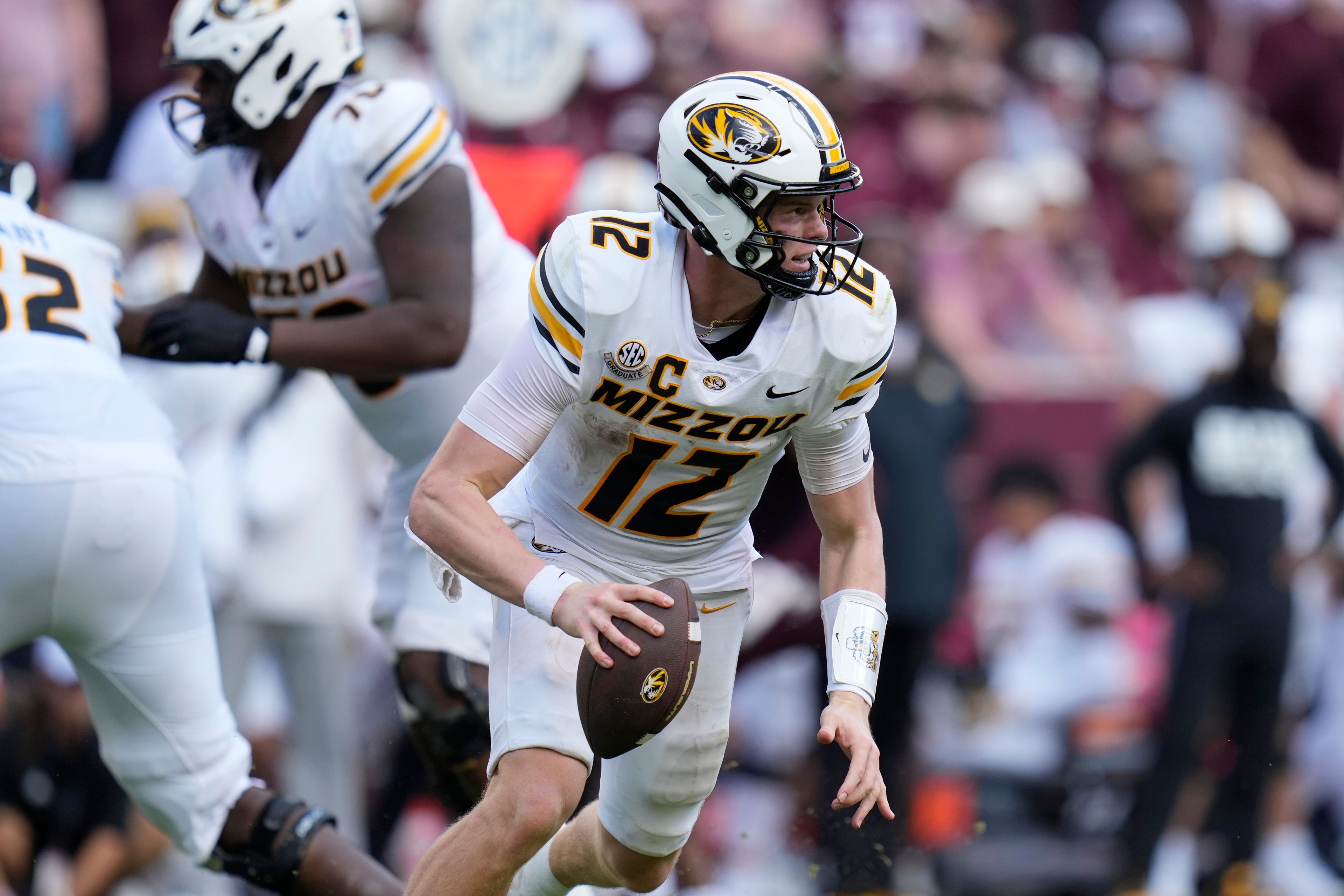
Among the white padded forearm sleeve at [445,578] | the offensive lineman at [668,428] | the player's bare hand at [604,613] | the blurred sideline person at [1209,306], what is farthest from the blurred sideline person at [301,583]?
the blurred sideline person at [1209,306]

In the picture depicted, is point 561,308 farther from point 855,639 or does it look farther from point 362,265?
point 362,265

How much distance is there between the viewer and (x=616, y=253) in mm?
3672

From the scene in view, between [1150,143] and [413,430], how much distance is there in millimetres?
6882

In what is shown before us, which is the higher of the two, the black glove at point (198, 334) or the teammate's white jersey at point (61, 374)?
the teammate's white jersey at point (61, 374)

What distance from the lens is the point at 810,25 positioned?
10.4 meters

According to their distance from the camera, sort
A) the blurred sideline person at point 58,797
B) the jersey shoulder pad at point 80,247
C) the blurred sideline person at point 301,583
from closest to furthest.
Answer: the jersey shoulder pad at point 80,247
the blurred sideline person at point 58,797
the blurred sideline person at point 301,583

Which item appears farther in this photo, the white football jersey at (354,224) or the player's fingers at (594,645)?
the white football jersey at (354,224)

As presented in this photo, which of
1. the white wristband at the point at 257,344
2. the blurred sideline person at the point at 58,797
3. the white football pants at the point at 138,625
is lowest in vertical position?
the blurred sideline person at the point at 58,797

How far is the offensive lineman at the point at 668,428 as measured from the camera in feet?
11.8

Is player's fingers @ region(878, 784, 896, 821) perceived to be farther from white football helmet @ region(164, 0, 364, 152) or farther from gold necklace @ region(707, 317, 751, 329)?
white football helmet @ region(164, 0, 364, 152)

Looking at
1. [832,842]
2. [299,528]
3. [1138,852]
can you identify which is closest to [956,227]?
[1138,852]

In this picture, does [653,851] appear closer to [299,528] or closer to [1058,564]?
[299,528]

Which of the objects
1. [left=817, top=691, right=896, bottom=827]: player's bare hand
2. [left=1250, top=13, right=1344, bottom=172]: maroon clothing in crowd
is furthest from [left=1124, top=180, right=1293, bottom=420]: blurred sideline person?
[left=817, top=691, right=896, bottom=827]: player's bare hand

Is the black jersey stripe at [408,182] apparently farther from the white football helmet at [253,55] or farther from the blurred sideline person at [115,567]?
the blurred sideline person at [115,567]
